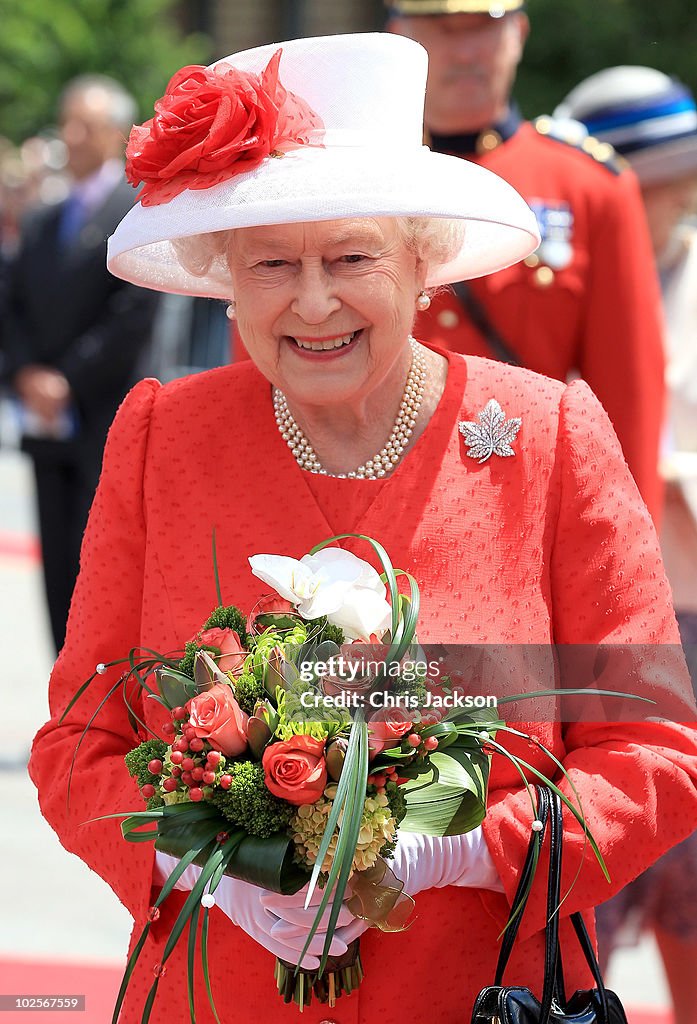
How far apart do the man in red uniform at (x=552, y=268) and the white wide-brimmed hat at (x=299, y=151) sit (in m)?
1.50

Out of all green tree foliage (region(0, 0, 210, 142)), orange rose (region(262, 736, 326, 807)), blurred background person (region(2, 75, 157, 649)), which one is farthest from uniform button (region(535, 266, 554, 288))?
green tree foliage (region(0, 0, 210, 142))

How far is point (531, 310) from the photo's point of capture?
143 inches

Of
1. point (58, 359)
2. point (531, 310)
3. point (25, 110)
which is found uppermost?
point (25, 110)

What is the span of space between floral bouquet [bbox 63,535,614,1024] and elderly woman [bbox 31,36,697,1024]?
153mm

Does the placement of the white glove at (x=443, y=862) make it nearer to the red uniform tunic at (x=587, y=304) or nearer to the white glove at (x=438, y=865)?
the white glove at (x=438, y=865)

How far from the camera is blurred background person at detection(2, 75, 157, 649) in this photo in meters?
5.61

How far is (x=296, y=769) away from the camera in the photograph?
163 centimetres

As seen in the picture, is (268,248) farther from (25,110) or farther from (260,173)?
(25,110)

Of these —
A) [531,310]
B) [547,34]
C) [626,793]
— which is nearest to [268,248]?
[626,793]

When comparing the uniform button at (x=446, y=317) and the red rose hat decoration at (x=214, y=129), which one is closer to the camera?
the red rose hat decoration at (x=214, y=129)

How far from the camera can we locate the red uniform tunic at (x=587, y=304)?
3584 millimetres

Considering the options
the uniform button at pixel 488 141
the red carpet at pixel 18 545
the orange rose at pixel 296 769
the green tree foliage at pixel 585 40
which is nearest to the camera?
the orange rose at pixel 296 769

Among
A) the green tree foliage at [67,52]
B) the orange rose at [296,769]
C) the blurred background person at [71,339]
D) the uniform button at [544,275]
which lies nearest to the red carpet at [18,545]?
the blurred background person at [71,339]

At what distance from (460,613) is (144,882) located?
0.59 m
